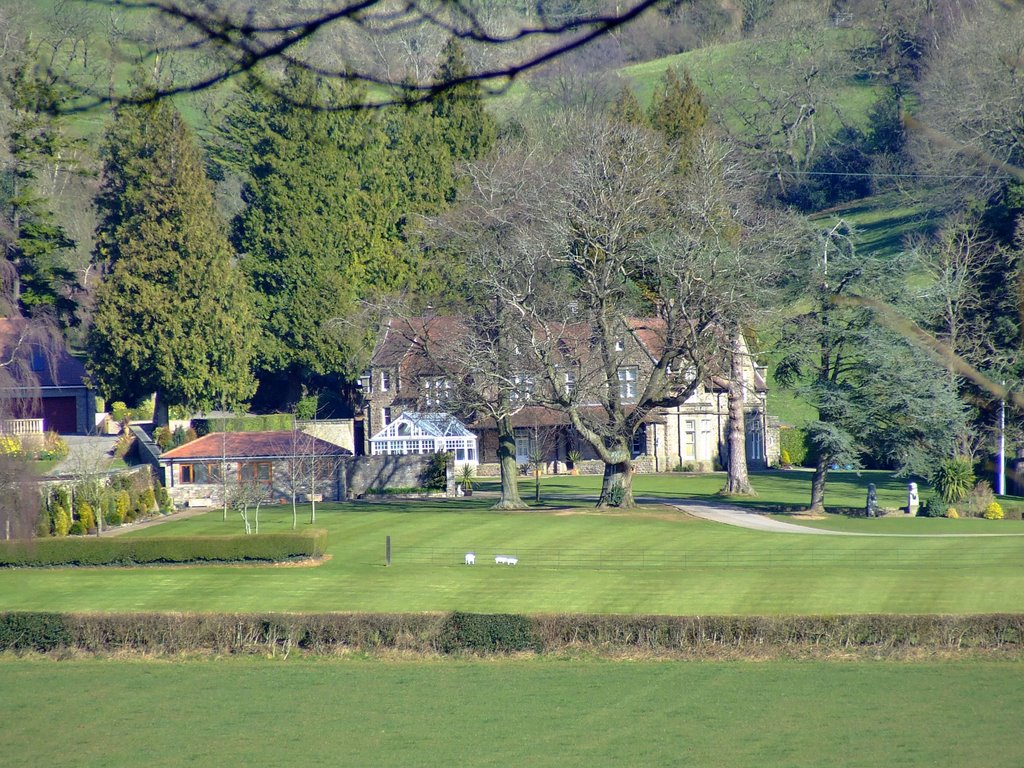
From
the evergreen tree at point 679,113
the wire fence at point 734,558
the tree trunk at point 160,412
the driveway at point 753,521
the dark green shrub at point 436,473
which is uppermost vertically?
the evergreen tree at point 679,113

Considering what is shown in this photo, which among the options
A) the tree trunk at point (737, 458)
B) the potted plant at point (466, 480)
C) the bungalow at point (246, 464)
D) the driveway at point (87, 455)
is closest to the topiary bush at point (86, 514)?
the driveway at point (87, 455)

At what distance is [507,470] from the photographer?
4250 cm

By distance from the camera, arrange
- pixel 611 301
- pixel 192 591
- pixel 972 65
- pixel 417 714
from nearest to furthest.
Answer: pixel 972 65, pixel 417 714, pixel 192 591, pixel 611 301

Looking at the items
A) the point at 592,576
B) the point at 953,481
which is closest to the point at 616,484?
the point at 592,576

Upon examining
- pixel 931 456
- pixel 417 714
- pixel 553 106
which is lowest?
pixel 417 714

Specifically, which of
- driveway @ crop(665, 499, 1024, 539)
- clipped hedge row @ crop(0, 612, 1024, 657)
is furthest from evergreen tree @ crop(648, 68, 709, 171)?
clipped hedge row @ crop(0, 612, 1024, 657)

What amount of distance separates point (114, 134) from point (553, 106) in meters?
37.4

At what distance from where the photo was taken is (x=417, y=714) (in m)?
18.4

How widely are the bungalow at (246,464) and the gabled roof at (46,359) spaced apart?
10.5m

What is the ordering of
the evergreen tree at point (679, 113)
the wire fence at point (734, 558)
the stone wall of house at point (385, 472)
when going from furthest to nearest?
the evergreen tree at point (679, 113), the stone wall of house at point (385, 472), the wire fence at point (734, 558)

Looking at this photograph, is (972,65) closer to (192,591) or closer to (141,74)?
(141,74)

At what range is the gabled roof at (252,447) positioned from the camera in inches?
1758

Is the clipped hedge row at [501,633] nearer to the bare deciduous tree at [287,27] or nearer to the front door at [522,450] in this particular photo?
the bare deciduous tree at [287,27]

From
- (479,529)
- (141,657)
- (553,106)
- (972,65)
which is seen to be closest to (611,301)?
(479,529)
